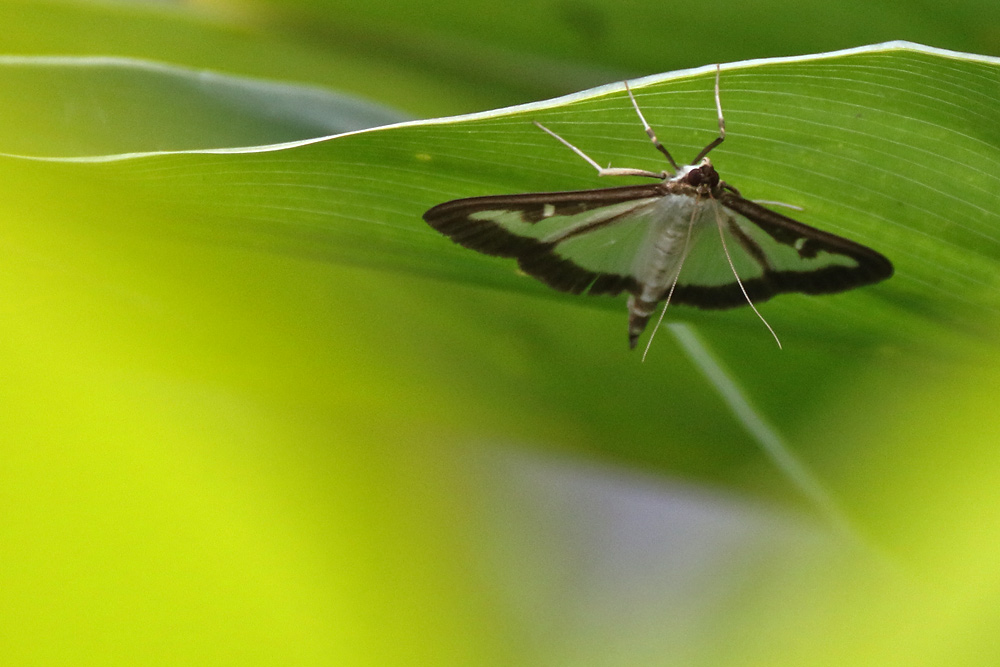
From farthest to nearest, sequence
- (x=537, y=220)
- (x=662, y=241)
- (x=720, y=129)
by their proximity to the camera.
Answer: (x=662, y=241)
(x=537, y=220)
(x=720, y=129)

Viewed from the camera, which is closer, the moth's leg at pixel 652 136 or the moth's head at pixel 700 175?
the moth's leg at pixel 652 136

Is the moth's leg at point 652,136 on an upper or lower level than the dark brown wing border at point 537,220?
upper

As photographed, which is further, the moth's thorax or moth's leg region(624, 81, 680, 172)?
the moth's thorax

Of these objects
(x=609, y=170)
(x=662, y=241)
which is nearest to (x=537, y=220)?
(x=609, y=170)

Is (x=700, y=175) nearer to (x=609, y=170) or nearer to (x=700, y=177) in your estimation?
(x=700, y=177)

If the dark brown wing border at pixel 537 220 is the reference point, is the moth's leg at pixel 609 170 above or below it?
above

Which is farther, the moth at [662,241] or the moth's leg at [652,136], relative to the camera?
the moth at [662,241]

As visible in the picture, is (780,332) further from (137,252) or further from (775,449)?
→ (137,252)
